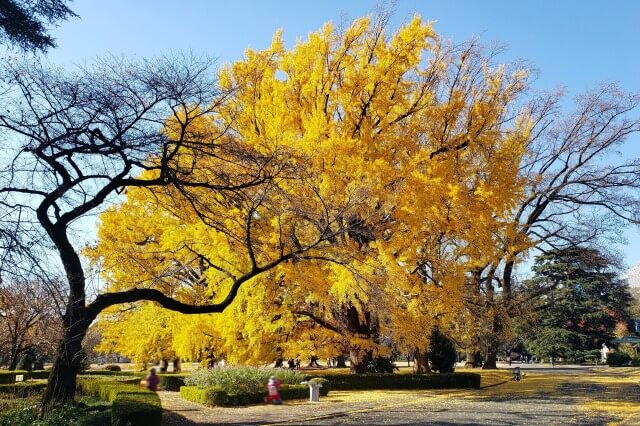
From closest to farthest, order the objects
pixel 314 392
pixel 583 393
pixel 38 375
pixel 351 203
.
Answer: pixel 351 203 → pixel 314 392 → pixel 583 393 → pixel 38 375

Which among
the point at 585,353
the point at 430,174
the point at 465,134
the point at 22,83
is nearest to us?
the point at 22,83

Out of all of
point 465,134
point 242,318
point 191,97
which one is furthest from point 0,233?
point 465,134

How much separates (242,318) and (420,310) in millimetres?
5392

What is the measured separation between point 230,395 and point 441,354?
39.9 ft

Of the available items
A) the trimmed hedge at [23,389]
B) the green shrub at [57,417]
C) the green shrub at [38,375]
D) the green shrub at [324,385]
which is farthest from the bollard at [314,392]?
the green shrub at [38,375]

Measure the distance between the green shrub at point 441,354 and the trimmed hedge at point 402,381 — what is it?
3.01 metres

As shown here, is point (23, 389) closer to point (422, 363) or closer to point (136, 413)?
point (136, 413)

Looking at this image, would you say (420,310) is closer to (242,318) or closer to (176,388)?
(242,318)

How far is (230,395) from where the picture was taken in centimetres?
1470

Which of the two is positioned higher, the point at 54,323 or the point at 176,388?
the point at 54,323

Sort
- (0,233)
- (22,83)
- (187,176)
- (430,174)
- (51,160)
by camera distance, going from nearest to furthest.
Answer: (0,233) < (22,83) < (51,160) < (187,176) < (430,174)

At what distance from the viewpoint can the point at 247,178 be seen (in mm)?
10102

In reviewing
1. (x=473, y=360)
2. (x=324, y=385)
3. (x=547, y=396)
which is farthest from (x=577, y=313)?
(x=324, y=385)

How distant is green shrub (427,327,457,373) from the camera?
2394 cm
